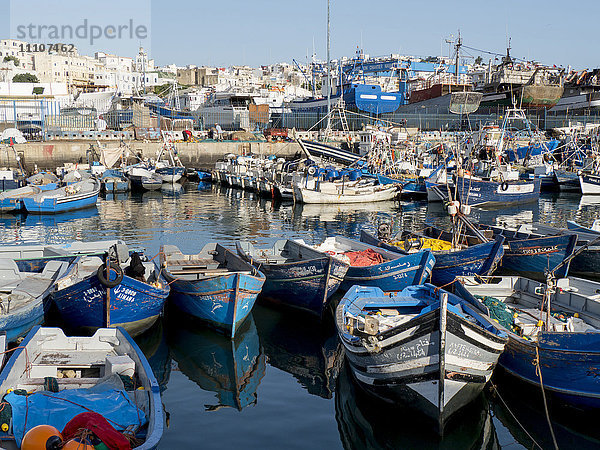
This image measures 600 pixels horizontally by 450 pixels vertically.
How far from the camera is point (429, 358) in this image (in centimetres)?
932

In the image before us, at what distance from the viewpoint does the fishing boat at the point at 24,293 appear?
12195mm

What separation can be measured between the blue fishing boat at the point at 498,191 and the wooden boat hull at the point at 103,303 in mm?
24634

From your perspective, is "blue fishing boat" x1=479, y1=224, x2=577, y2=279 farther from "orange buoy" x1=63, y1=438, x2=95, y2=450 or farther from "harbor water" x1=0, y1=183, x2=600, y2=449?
"orange buoy" x1=63, y1=438, x2=95, y2=450

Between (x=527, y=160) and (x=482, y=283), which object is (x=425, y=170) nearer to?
(x=527, y=160)

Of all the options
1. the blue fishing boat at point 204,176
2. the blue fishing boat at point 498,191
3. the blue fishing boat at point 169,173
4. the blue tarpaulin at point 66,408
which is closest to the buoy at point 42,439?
the blue tarpaulin at point 66,408

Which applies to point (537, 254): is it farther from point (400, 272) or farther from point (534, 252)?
point (400, 272)

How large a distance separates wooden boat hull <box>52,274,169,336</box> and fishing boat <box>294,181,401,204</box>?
76.2 feet

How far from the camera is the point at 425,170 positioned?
138 ft

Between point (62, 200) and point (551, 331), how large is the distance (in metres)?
28.8

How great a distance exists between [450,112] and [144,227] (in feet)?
159

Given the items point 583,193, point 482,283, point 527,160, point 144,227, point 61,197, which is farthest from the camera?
point 527,160

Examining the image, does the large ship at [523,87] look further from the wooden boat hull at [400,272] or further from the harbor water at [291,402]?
the harbor water at [291,402]

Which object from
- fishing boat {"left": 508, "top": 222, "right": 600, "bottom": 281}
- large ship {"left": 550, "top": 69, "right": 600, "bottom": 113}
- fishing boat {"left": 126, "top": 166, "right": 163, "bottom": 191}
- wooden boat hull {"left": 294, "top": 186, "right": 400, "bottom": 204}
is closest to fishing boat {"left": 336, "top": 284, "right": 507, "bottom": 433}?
fishing boat {"left": 508, "top": 222, "right": 600, "bottom": 281}

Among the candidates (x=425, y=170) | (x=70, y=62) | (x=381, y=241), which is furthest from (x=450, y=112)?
(x=70, y=62)
